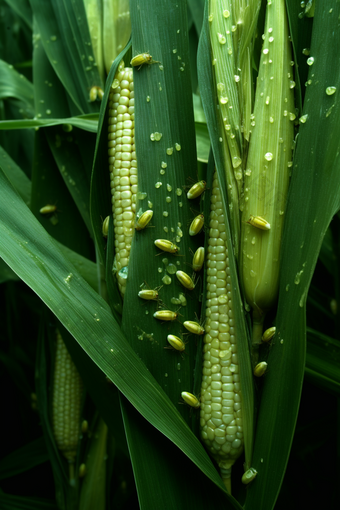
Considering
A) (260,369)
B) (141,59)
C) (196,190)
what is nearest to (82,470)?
(260,369)

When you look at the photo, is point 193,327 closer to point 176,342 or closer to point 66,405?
Answer: point 176,342

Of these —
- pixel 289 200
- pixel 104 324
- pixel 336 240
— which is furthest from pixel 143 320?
pixel 336 240

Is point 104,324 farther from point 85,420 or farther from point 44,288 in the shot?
point 85,420

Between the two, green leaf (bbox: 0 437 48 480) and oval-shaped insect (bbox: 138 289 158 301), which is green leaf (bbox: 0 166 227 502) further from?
green leaf (bbox: 0 437 48 480)

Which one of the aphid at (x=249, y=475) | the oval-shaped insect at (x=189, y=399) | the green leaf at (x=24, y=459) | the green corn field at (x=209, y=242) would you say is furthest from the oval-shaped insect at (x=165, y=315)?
the green leaf at (x=24, y=459)

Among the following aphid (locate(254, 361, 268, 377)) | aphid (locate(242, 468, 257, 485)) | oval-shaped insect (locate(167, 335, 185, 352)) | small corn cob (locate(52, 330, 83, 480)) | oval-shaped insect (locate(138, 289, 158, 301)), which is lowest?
small corn cob (locate(52, 330, 83, 480))

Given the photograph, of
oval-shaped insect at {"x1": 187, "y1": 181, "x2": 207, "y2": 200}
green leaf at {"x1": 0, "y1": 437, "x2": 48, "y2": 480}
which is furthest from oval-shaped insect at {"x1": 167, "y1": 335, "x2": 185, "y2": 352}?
green leaf at {"x1": 0, "y1": 437, "x2": 48, "y2": 480}
